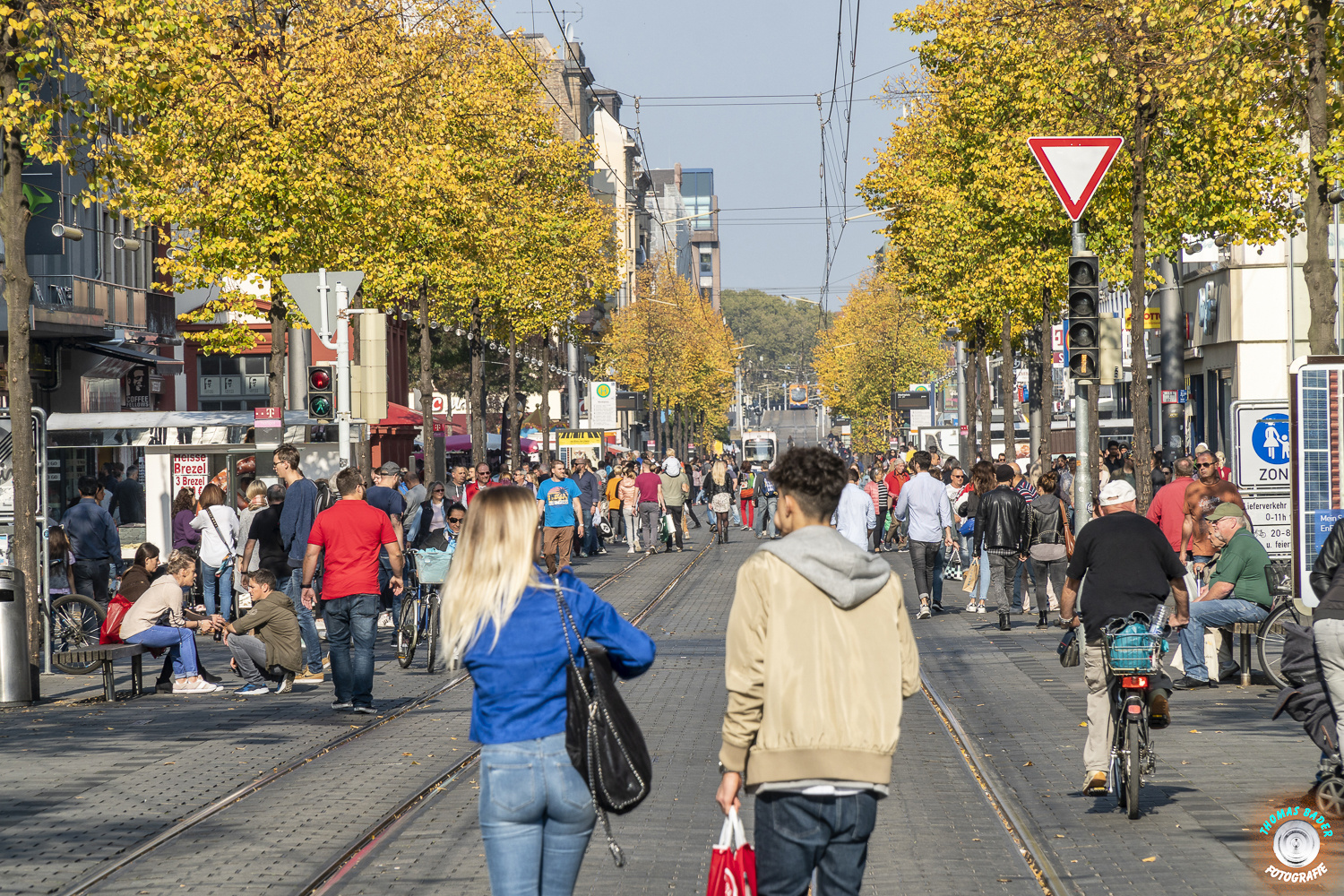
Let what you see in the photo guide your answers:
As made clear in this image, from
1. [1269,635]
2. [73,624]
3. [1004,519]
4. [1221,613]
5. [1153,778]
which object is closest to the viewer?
[1153,778]

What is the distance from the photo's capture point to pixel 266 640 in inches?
538

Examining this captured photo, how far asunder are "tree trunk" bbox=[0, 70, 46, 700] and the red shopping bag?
1052 centimetres

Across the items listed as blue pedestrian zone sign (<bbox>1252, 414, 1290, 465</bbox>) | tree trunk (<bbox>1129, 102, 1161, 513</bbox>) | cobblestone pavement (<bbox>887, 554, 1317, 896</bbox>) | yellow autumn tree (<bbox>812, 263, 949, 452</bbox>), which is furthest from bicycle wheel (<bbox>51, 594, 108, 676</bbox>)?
yellow autumn tree (<bbox>812, 263, 949, 452</bbox>)

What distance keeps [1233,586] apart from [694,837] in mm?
6550

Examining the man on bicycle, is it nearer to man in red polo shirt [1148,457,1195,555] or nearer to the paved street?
the paved street

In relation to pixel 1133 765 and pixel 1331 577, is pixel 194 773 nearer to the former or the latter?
pixel 1133 765

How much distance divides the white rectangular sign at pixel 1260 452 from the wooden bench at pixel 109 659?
949cm

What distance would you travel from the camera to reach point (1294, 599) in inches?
433

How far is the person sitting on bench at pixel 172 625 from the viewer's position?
13648 millimetres

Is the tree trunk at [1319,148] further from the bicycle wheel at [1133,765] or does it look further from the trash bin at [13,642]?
the trash bin at [13,642]

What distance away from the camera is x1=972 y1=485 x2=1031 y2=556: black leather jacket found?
18.3m

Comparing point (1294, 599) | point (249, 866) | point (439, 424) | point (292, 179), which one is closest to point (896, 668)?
point (249, 866)

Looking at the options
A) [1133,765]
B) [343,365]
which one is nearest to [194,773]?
[1133,765]

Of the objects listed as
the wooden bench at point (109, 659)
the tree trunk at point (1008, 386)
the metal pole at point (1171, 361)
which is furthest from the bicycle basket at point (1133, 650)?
the tree trunk at point (1008, 386)
